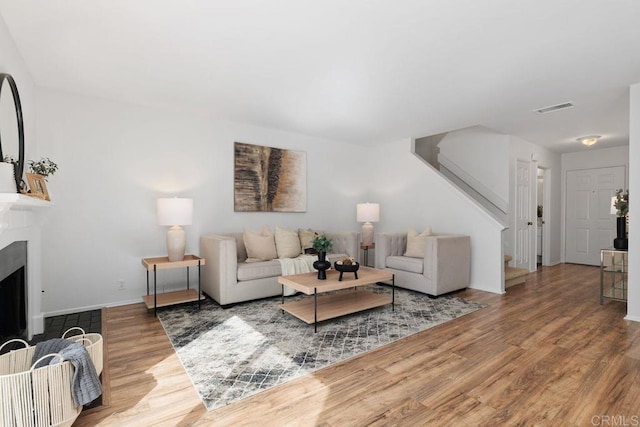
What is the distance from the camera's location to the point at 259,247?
4066 mm

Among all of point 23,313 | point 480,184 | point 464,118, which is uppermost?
point 464,118

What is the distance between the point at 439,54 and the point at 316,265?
2.16 metres

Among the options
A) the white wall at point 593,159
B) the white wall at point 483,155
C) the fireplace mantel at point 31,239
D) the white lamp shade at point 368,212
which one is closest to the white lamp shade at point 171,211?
the fireplace mantel at point 31,239

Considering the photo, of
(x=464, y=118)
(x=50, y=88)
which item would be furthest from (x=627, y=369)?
(x=50, y=88)

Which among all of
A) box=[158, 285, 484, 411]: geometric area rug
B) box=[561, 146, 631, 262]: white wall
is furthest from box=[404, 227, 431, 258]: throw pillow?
box=[561, 146, 631, 262]: white wall

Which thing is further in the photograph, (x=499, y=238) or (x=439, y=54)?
(x=499, y=238)

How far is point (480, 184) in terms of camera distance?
5.70 metres

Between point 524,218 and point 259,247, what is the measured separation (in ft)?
15.6

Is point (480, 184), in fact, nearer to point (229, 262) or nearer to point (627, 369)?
point (627, 369)

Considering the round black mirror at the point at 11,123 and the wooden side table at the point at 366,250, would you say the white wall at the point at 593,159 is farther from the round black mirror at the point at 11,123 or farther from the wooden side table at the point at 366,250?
the round black mirror at the point at 11,123

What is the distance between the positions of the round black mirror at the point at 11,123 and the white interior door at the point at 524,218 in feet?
21.1

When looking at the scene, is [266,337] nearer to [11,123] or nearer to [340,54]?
[340,54]

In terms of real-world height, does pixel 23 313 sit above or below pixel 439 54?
A: below

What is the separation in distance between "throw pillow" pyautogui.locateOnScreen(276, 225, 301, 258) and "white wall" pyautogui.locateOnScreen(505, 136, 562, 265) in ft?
12.1
